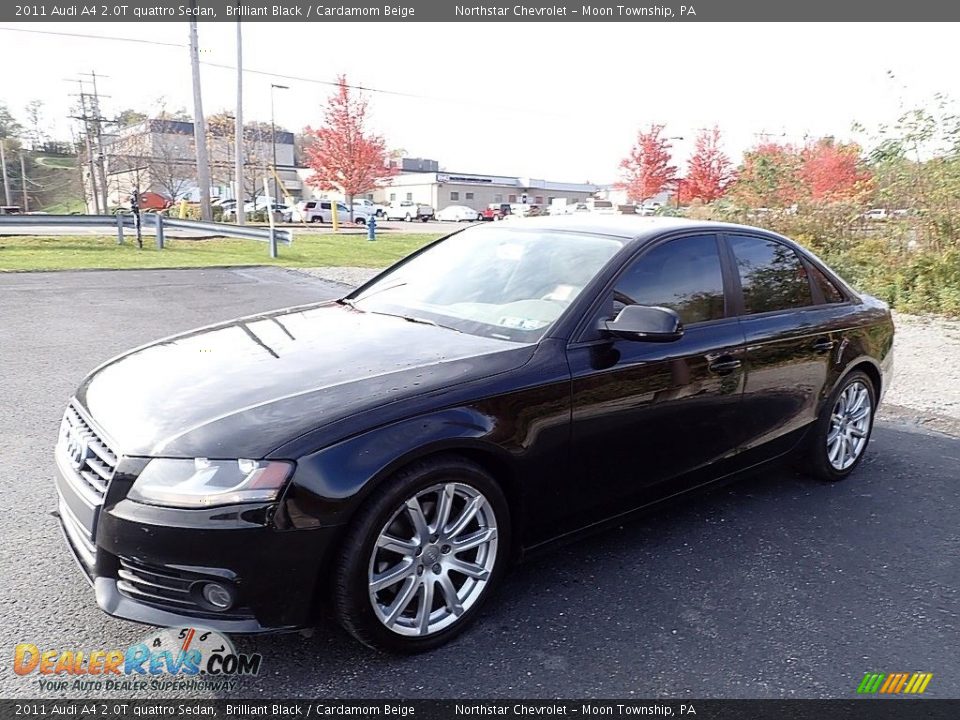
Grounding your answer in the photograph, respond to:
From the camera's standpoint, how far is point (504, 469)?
9.35 feet

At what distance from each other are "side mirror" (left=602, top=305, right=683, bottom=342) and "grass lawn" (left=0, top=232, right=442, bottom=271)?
531 inches

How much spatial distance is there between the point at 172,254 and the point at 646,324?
16.4 metres

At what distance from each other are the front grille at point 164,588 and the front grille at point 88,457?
27 cm

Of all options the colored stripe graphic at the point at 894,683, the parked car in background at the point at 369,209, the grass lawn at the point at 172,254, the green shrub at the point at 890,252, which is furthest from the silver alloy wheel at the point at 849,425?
the parked car in background at the point at 369,209

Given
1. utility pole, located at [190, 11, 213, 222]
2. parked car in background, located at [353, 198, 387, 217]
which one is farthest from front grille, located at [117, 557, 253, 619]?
parked car in background, located at [353, 198, 387, 217]

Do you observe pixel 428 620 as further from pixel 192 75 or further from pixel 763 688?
pixel 192 75

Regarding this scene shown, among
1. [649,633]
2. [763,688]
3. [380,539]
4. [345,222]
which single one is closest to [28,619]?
[380,539]

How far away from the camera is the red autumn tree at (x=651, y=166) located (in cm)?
3944

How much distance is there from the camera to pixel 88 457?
2621mm

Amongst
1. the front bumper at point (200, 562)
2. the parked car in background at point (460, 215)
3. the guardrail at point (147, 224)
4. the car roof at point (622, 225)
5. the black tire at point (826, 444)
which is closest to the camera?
the front bumper at point (200, 562)

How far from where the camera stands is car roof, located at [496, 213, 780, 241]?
368 cm

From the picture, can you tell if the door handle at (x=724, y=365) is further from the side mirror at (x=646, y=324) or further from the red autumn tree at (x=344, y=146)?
the red autumn tree at (x=344, y=146)

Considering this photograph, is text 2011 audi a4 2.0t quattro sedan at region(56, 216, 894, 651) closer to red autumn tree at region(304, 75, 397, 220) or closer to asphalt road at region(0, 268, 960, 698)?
asphalt road at region(0, 268, 960, 698)

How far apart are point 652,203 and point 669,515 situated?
139 feet
